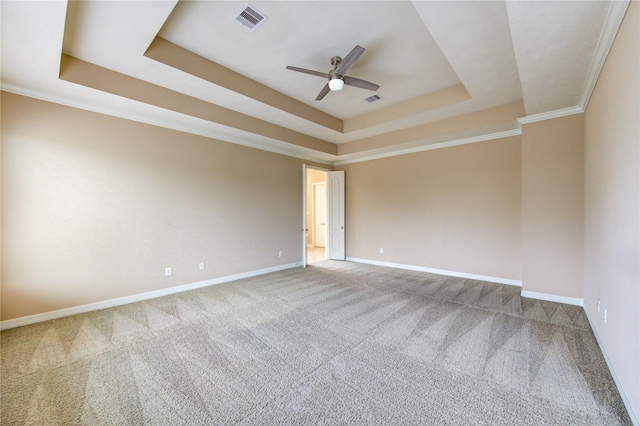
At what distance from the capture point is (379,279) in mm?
4883

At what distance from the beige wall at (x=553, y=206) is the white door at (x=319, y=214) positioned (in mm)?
6152

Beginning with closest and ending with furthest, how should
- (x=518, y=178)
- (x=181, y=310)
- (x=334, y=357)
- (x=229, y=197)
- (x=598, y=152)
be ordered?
(x=334, y=357), (x=598, y=152), (x=181, y=310), (x=518, y=178), (x=229, y=197)

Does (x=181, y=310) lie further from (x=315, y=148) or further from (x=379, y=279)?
(x=315, y=148)

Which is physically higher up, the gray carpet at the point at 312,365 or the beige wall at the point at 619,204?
the beige wall at the point at 619,204

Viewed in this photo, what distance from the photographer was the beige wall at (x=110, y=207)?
9.70 ft

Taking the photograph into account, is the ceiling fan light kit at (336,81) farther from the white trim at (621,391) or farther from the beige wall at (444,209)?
the white trim at (621,391)

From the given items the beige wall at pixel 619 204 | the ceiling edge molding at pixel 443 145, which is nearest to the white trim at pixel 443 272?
the beige wall at pixel 619 204

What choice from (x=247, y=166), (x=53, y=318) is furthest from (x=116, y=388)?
(x=247, y=166)

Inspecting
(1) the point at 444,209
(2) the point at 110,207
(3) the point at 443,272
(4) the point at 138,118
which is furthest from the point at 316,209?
(2) the point at 110,207

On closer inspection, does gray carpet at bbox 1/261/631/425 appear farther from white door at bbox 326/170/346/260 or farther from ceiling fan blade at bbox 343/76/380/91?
white door at bbox 326/170/346/260

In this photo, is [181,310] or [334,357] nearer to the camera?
[334,357]

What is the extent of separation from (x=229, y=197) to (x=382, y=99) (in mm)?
3231

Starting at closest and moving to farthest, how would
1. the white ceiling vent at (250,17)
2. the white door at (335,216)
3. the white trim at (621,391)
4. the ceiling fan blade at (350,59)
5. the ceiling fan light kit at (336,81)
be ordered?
the white trim at (621,391)
the white ceiling vent at (250,17)
the ceiling fan blade at (350,59)
the ceiling fan light kit at (336,81)
the white door at (335,216)

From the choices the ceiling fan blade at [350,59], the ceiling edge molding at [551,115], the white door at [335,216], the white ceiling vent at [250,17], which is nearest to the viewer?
the white ceiling vent at [250,17]
